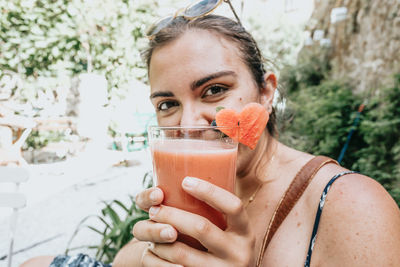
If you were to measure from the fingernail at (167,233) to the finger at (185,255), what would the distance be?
55 mm

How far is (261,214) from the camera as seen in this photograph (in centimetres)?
131

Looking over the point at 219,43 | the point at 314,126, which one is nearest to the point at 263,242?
the point at 219,43

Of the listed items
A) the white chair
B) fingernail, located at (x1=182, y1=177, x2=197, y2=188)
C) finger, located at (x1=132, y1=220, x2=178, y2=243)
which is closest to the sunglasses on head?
fingernail, located at (x1=182, y1=177, x2=197, y2=188)

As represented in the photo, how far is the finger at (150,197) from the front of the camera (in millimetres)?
859

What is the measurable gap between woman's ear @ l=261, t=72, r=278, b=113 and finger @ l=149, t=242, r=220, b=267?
99cm

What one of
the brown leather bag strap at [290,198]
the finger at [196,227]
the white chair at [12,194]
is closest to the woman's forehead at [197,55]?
the brown leather bag strap at [290,198]

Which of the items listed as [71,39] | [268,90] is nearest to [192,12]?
[268,90]

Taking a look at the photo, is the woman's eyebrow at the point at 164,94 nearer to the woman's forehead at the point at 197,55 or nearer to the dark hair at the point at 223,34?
the woman's forehead at the point at 197,55

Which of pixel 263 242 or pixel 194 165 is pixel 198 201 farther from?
pixel 263 242

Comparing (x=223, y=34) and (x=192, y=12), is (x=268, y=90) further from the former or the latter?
(x=192, y=12)

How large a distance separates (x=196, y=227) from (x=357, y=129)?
5152mm

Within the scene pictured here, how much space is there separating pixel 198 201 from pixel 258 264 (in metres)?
0.46

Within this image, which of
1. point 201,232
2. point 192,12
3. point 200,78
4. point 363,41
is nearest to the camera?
point 201,232

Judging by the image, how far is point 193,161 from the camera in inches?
33.9
